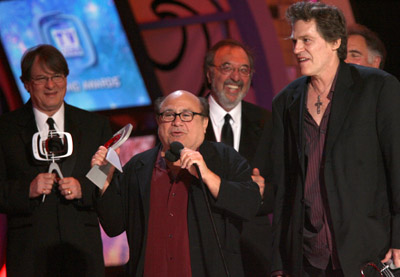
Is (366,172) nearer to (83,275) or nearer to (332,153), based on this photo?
(332,153)

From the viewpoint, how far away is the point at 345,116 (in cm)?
281

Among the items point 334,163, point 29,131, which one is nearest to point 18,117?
point 29,131

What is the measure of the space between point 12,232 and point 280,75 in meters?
3.01

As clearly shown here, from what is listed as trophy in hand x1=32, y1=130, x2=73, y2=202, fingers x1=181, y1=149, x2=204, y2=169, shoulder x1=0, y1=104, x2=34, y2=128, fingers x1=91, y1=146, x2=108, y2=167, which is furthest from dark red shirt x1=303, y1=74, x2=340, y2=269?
shoulder x1=0, y1=104, x2=34, y2=128

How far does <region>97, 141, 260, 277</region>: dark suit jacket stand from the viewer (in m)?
2.87

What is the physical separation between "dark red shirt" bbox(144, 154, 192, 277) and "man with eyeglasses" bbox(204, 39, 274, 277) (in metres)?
0.62

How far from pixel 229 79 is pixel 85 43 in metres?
3.40

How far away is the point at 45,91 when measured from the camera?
3.63 m

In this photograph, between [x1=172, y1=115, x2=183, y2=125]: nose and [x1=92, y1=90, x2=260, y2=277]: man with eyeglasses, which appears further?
[x1=172, y1=115, x2=183, y2=125]: nose

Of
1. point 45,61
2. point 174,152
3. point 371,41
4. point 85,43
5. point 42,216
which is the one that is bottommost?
point 42,216

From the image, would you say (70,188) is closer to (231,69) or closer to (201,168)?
(201,168)

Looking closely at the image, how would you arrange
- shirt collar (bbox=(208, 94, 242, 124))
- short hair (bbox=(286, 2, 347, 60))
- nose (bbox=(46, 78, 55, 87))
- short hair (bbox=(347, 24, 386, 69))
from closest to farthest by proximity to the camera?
short hair (bbox=(286, 2, 347, 60)) → nose (bbox=(46, 78, 55, 87)) → shirt collar (bbox=(208, 94, 242, 124)) → short hair (bbox=(347, 24, 386, 69))

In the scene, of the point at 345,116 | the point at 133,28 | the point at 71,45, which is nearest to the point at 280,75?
the point at 133,28

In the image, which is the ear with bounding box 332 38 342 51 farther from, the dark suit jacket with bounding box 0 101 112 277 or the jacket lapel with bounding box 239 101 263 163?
the dark suit jacket with bounding box 0 101 112 277
